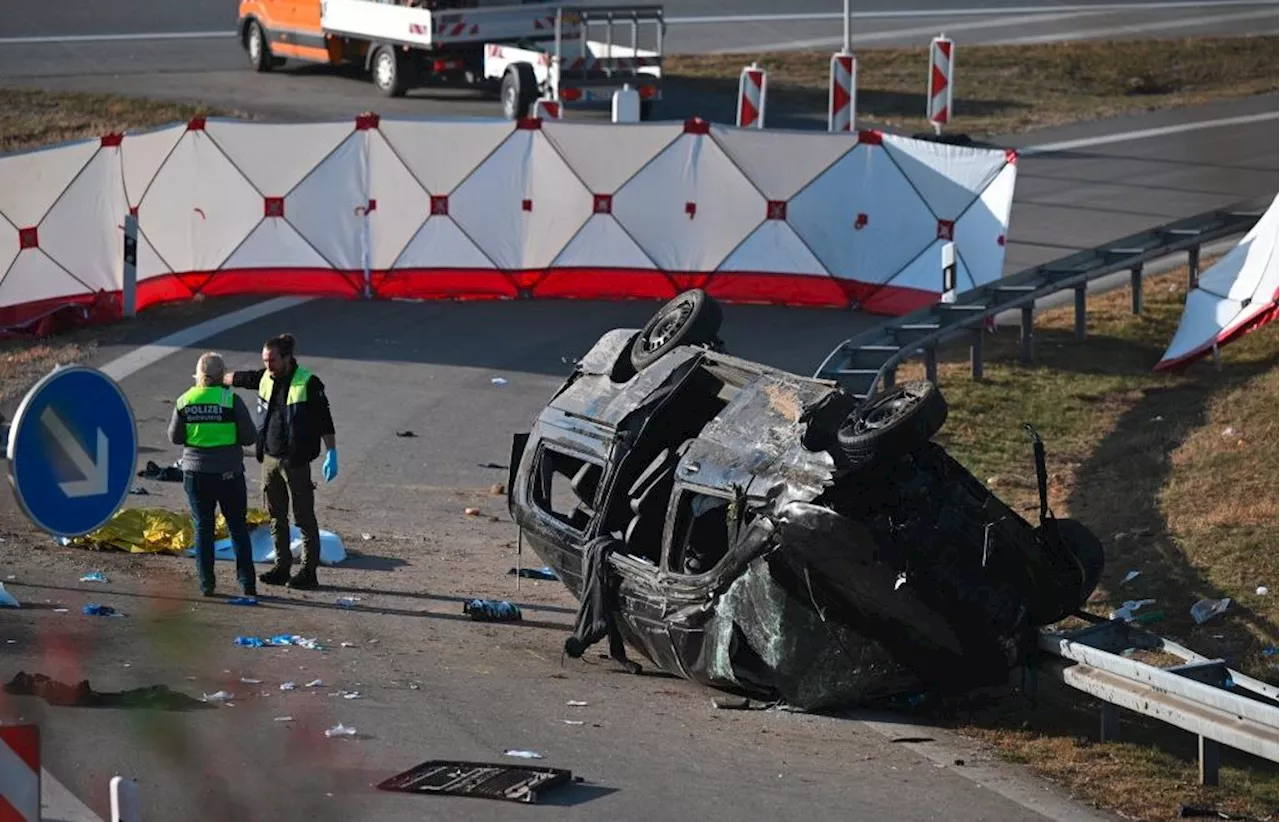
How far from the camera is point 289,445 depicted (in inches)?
511

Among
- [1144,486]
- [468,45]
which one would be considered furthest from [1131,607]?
[468,45]

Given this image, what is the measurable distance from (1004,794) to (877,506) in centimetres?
155

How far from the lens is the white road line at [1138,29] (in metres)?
39.6

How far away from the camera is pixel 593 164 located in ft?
71.8

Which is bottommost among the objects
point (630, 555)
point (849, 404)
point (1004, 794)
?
point (1004, 794)

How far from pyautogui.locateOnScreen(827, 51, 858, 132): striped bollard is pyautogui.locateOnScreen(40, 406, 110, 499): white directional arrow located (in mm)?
20451

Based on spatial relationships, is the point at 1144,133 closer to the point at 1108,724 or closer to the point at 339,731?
the point at 1108,724

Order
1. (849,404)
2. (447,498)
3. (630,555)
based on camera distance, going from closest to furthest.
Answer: (849,404) < (630,555) < (447,498)

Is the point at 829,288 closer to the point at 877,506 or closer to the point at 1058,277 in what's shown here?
the point at 1058,277

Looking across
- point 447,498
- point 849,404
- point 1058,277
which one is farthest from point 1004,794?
point 1058,277

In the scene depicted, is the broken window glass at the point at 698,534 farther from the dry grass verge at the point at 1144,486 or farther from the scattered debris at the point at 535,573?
the scattered debris at the point at 535,573

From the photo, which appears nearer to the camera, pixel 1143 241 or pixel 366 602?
pixel 366 602

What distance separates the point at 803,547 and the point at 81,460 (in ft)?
11.7

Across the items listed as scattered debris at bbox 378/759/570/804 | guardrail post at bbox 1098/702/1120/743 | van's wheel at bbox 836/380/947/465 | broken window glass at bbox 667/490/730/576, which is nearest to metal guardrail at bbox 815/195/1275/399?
broken window glass at bbox 667/490/730/576
